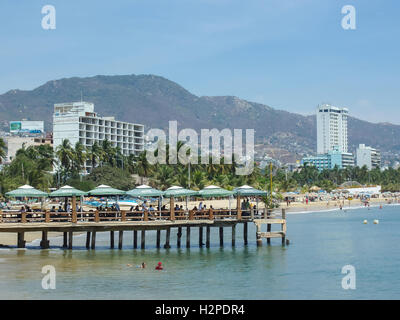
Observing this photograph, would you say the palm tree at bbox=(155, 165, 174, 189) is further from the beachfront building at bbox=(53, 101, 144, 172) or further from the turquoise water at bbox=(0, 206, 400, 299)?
the beachfront building at bbox=(53, 101, 144, 172)

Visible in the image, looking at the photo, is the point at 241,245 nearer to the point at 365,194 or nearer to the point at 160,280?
the point at 160,280

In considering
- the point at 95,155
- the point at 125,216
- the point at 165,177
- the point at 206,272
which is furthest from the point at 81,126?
the point at 206,272

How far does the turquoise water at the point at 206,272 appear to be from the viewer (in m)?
28.6

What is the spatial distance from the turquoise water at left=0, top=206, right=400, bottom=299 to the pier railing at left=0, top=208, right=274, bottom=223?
96.9 inches

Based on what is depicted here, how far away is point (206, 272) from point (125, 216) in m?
8.56

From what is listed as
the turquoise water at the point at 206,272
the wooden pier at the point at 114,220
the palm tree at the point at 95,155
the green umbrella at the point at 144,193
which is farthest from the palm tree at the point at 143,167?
the green umbrella at the point at 144,193

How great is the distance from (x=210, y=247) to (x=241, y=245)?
2713 millimetres

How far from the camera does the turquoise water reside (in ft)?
93.7

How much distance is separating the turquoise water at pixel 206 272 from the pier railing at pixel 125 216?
246 cm

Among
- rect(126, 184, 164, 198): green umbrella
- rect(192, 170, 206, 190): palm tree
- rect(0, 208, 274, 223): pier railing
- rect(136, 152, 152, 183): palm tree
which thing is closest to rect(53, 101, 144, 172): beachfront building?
rect(136, 152, 152, 183): palm tree

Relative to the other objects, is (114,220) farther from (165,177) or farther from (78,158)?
(78,158)

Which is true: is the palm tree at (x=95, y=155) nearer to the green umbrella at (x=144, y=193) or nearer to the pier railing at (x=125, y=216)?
the green umbrella at (x=144, y=193)
